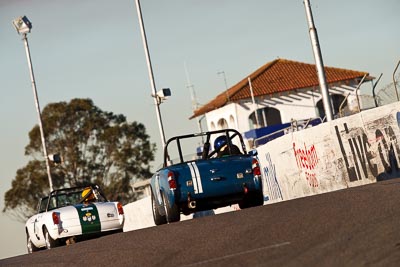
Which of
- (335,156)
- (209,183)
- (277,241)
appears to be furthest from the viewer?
(335,156)

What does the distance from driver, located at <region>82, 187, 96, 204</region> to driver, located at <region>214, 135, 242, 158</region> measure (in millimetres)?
3845

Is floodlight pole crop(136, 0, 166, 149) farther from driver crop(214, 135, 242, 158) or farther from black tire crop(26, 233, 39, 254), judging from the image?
driver crop(214, 135, 242, 158)

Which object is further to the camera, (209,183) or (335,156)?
(335,156)

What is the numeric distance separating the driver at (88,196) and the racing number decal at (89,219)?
131 centimetres

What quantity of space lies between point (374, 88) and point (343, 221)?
13.7 meters

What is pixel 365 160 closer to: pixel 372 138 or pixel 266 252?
pixel 372 138

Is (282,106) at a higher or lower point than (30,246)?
higher

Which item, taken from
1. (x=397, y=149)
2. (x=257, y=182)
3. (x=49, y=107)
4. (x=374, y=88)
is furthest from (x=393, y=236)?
(x=49, y=107)

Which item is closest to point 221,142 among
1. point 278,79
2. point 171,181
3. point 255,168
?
point 255,168

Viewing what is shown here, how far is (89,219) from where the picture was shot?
1984 centimetres

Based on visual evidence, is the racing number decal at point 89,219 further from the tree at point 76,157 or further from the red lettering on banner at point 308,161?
the tree at point 76,157

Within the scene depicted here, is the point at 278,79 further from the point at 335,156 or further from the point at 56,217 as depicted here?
the point at 56,217

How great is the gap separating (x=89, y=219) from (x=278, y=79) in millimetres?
54427

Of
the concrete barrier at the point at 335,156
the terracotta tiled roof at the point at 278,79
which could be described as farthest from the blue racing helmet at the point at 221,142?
the terracotta tiled roof at the point at 278,79
